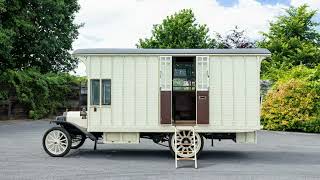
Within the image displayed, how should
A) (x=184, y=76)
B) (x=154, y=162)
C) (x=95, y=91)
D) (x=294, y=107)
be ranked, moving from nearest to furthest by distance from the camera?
(x=154, y=162) → (x=95, y=91) → (x=184, y=76) → (x=294, y=107)

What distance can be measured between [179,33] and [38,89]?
11079mm

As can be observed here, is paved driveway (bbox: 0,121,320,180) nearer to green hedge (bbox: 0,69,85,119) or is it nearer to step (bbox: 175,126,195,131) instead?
step (bbox: 175,126,195,131)

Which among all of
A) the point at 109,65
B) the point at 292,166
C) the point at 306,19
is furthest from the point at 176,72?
the point at 306,19

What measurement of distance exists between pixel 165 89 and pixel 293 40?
26635 mm

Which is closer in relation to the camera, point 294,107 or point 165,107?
point 165,107

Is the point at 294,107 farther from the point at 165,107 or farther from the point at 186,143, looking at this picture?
the point at 165,107

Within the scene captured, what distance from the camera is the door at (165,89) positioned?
1235 cm

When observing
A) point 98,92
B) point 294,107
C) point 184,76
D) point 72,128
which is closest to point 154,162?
point 98,92

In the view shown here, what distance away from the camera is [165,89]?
12.4 m

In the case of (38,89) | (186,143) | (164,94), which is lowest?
(186,143)

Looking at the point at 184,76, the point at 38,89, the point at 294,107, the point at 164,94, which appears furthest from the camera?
the point at 38,89

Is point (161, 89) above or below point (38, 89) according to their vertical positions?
below

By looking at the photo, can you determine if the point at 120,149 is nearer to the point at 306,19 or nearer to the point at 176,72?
the point at 176,72

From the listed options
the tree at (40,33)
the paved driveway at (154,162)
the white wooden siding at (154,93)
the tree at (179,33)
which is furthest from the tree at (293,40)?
the white wooden siding at (154,93)
